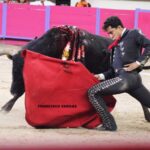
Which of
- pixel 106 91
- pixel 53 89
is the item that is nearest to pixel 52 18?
pixel 53 89

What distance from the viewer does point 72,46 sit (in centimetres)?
529

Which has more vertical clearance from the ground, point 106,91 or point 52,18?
point 106,91

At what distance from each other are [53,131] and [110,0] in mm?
→ 12372

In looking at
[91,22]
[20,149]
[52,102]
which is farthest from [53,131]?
[91,22]

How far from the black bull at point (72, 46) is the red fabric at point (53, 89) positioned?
442 mm

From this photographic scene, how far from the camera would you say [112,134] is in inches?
189

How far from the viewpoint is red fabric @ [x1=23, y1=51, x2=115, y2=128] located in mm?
4828

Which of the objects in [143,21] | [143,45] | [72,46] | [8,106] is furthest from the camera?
[143,21]

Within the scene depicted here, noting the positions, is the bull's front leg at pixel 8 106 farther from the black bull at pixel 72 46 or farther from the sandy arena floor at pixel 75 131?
the black bull at pixel 72 46

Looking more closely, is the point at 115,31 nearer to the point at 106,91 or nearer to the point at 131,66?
the point at 131,66

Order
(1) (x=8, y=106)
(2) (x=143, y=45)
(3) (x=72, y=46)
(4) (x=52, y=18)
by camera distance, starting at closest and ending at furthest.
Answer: (2) (x=143, y=45)
(3) (x=72, y=46)
(1) (x=8, y=106)
(4) (x=52, y=18)

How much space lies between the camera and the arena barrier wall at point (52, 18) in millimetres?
13750

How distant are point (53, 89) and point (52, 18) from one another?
9850mm

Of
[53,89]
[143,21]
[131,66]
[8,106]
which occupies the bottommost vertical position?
[8,106]
